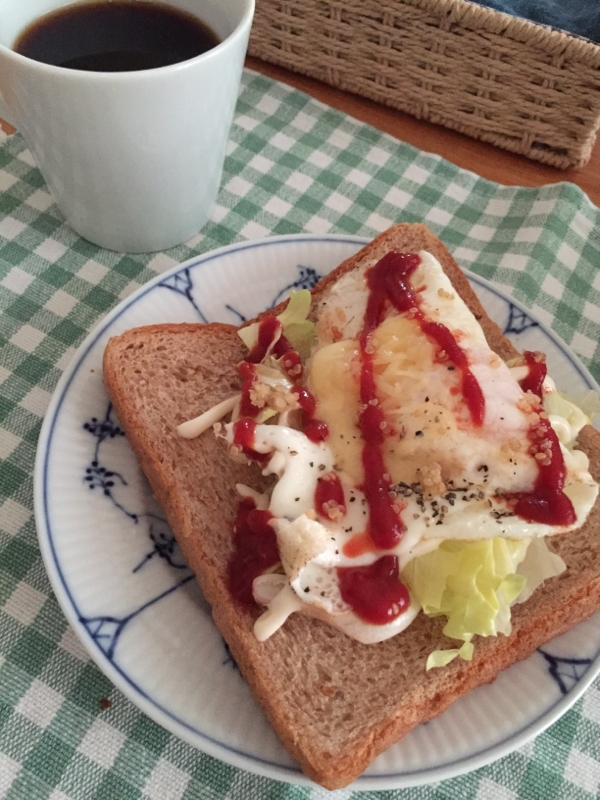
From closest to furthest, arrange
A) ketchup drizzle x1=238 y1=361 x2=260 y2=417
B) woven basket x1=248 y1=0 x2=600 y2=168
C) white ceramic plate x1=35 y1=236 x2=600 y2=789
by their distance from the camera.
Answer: white ceramic plate x1=35 y1=236 x2=600 y2=789 < ketchup drizzle x1=238 y1=361 x2=260 y2=417 < woven basket x1=248 y1=0 x2=600 y2=168

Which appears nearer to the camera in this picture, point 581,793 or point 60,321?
point 581,793

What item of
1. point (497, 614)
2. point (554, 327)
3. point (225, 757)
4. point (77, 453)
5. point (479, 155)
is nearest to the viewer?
point (225, 757)

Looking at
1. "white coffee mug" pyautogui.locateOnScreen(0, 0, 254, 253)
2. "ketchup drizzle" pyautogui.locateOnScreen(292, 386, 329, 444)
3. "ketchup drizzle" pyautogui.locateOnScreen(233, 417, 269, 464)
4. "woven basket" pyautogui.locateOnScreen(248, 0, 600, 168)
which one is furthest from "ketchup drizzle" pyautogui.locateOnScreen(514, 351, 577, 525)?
"woven basket" pyautogui.locateOnScreen(248, 0, 600, 168)

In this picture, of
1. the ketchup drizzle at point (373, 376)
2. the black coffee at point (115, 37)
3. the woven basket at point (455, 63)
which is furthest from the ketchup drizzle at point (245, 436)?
the woven basket at point (455, 63)

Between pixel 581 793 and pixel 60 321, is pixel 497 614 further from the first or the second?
pixel 60 321

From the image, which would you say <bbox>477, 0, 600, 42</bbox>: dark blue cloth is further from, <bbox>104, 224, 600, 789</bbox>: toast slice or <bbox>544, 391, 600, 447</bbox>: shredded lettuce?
<bbox>544, 391, 600, 447</bbox>: shredded lettuce

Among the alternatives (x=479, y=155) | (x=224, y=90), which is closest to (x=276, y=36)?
(x=479, y=155)

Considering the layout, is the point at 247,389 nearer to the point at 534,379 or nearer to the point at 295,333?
the point at 295,333
